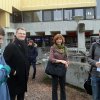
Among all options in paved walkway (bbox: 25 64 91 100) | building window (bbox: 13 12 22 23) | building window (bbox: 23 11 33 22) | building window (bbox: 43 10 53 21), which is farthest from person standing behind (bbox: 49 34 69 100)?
building window (bbox: 13 12 22 23)

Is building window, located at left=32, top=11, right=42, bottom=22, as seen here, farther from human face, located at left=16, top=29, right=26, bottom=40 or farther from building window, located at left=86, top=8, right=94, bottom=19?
human face, located at left=16, top=29, right=26, bottom=40

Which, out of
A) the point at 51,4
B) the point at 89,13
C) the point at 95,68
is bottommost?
the point at 95,68

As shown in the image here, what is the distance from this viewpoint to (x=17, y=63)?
6156mm

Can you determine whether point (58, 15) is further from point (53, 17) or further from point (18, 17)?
point (18, 17)

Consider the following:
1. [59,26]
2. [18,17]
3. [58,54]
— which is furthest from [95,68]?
[18,17]

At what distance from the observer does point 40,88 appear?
10430 mm

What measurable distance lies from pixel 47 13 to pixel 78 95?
33892 mm

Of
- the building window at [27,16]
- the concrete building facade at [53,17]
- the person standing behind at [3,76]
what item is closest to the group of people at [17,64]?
the person standing behind at [3,76]

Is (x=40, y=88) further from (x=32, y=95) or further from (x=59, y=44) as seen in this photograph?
(x=59, y=44)

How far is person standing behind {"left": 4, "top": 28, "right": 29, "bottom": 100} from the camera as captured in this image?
611 centimetres

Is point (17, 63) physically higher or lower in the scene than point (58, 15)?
lower

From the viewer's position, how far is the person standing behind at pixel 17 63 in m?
6.11

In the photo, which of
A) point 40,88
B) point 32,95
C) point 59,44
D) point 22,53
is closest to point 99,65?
point 22,53

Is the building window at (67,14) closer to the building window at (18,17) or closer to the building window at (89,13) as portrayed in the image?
the building window at (89,13)
